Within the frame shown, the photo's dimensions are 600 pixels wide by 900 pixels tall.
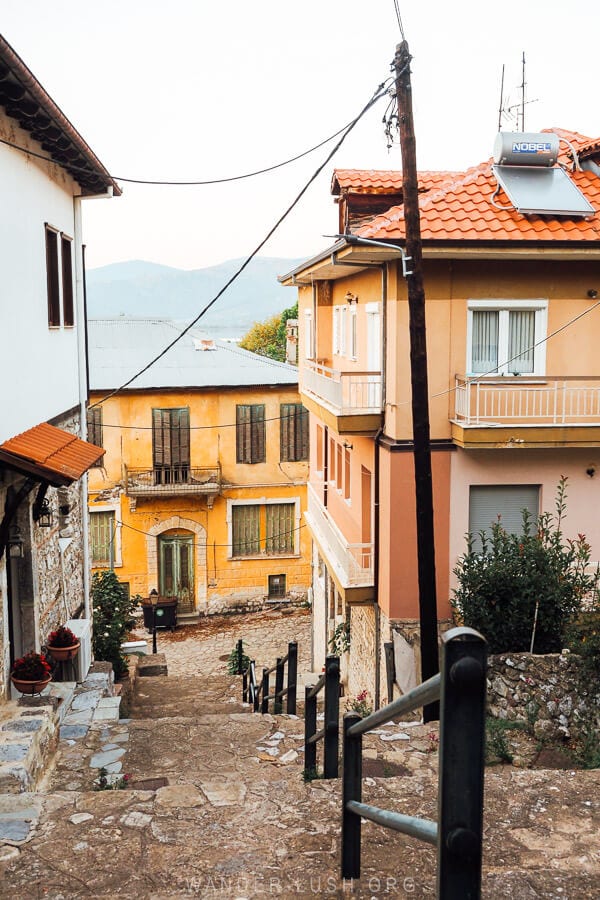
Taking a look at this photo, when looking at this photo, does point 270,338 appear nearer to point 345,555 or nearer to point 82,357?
point 345,555

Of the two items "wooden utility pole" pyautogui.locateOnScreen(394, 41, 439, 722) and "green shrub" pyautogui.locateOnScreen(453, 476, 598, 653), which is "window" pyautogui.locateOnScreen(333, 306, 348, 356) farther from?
"green shrub" pyautogui.locateOnScreen(453, 476, 598, 653)

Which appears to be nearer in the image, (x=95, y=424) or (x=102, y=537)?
(x=95, y=424)

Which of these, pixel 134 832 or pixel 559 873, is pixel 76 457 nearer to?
pixel 134 832

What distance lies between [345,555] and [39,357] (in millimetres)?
6805

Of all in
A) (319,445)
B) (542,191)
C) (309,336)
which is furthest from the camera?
(319,445)

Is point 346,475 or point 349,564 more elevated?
point 346,475

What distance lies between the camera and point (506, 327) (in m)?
13.3

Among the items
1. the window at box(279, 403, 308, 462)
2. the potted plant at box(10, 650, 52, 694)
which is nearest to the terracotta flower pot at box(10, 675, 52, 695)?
the potted plant at box(10, 650, 52, 694)

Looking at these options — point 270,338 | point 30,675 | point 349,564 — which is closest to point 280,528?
point 349,564

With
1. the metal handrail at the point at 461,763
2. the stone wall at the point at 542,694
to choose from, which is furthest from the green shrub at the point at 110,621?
the metal handrail at the point at 461,763


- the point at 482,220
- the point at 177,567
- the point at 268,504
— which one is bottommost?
the point at 177,567

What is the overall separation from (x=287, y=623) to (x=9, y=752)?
63.3 feet

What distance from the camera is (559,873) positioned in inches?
147

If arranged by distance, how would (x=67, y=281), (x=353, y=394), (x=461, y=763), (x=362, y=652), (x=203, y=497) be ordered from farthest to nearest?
1. (x=203, y=497)
2. (x=362, y=652)
3. (x=353, y=394)
4. (x=67, y=281)
5. (x=461, y=763)
